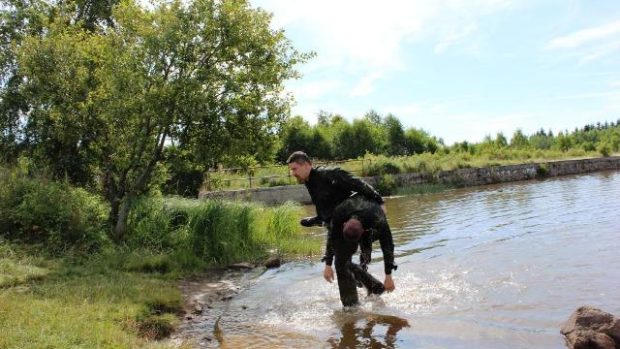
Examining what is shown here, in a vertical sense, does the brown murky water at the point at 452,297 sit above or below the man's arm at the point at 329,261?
below

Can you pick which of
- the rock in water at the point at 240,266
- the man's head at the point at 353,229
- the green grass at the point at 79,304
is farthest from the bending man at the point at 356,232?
the rock in water at the point at 240,266

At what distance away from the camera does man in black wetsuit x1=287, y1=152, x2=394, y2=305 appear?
6.65 metres

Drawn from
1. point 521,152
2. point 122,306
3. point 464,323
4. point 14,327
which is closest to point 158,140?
point 122,306

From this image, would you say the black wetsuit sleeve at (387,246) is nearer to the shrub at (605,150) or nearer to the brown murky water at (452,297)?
the brown murky water at (452,297)

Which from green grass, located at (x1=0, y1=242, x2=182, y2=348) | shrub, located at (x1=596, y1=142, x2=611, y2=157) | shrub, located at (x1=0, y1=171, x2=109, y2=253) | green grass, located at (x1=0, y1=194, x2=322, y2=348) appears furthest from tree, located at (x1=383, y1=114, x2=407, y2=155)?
green grass, located at (x1=0, y1=242, x2=182, y2=348)

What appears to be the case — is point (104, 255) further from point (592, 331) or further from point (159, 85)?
point (592, 331)

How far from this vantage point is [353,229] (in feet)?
21.1

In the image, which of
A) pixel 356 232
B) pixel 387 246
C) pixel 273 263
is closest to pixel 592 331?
pixel 387 246

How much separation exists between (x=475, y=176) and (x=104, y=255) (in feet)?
117

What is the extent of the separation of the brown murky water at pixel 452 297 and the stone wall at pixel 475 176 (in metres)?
16.4

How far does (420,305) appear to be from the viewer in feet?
25.3

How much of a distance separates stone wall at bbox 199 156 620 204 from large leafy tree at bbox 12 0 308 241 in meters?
13.7

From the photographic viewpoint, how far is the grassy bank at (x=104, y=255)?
18.9 ft

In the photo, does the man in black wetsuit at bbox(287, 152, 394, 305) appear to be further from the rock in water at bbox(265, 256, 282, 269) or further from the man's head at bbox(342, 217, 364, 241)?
the rock in water at bbox(265, 256, 282, 269)
